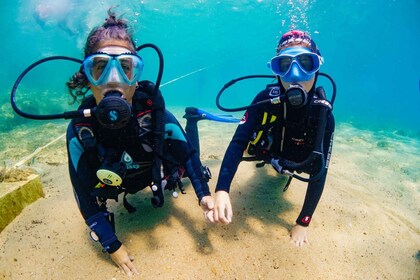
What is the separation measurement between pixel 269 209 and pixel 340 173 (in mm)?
3533

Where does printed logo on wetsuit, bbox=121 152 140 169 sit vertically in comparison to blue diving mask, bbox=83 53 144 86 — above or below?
below

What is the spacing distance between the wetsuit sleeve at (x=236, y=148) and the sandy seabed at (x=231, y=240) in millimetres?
632

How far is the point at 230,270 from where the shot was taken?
2404 mm

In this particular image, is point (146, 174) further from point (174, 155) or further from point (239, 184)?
point (239, 184)

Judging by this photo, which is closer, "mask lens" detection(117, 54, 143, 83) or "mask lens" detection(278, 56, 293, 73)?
"mask lens" detection(117, 54, 143, 83)

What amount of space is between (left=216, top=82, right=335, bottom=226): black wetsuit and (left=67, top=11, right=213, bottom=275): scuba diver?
507 millimetres

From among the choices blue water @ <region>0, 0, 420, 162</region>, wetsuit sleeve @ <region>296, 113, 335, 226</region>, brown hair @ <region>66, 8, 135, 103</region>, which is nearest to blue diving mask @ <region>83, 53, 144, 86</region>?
brown hair @ <region>66, 8, 135, 103</region>

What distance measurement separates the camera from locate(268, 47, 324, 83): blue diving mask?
2.79 metres

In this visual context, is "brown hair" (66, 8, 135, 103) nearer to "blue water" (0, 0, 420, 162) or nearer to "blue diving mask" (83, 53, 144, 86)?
"blue diving mask" (83, 53, 144, 86)

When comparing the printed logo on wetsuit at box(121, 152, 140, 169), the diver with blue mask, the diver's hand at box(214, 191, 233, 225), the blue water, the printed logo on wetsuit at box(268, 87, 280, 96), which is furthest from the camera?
the blue water

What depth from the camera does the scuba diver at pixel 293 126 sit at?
2699 mm

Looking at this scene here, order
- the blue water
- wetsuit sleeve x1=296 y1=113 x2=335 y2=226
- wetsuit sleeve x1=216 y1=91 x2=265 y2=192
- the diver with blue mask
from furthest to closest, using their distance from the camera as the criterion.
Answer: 1. the blue water
2. wetsuit sleeve x1=296 y1=113 x2=335 y2=226
3. wetsuit sleeve x1=216 y1=91 x2=265 y2=192
4. the diver with blue mask

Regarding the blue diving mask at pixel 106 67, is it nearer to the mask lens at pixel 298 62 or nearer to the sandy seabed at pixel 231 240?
the mask lens at pixel 298 62

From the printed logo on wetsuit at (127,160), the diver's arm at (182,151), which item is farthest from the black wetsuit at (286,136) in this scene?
the printed logo on wetsuit at (127,160)
